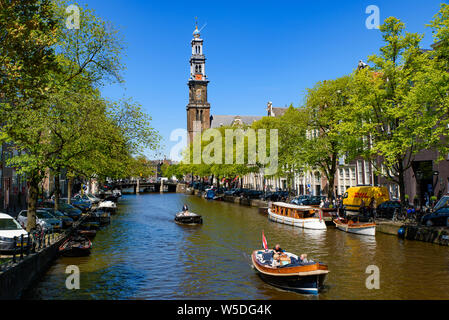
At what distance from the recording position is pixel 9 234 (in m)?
23.4

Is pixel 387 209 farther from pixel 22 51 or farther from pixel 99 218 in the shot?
pixel 22 51

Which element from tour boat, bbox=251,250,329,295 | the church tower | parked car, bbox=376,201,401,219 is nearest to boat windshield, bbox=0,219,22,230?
tour boat, bbox=251,250,329,295

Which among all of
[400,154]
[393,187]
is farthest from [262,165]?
[400,154]

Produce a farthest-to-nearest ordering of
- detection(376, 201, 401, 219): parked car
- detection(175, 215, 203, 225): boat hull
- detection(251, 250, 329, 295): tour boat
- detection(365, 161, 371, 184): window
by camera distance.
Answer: detection(365, 161, 371, 184): window → detection(175, 215, 203, 225): boat hull → detection(376, 201, 401, 219): parked car → detection(251, 250, 329, 295): tour boat

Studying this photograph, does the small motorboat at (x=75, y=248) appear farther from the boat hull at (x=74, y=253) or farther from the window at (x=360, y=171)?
the window at (x=360, y=171)

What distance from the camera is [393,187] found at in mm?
54250

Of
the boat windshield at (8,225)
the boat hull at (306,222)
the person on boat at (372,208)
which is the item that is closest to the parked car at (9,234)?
the boat windshield at (8,225)

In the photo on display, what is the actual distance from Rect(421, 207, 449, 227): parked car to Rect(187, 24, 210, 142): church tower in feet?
486

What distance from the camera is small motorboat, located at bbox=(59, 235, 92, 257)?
91.8 feet

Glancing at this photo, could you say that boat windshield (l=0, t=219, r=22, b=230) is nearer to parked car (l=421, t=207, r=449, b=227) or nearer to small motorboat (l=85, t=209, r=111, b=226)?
small motorboat (l=85, t=209, r=111, b=226)

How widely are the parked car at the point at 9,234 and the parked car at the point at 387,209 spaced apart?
33.6 meters
